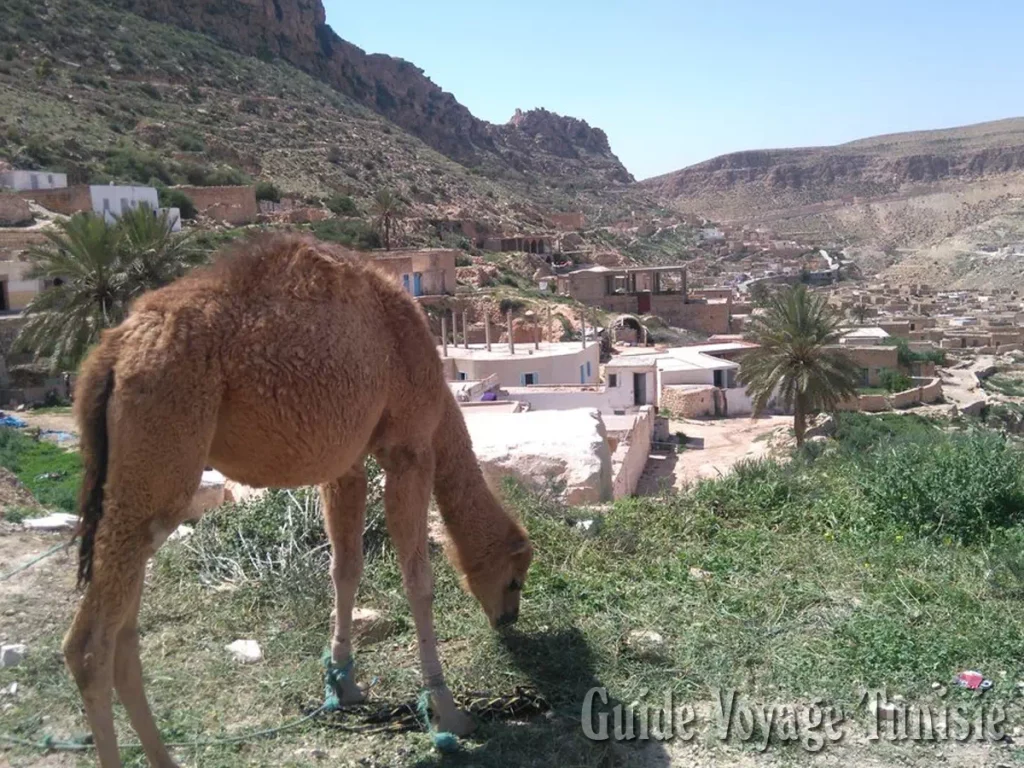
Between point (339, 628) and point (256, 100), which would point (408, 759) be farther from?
point (256, 100)

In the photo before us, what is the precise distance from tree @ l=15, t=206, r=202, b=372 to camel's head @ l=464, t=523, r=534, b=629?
13601mm

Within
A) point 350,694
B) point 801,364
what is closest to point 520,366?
point 801,364

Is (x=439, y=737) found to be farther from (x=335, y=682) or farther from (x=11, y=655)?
(x=11, y=655)

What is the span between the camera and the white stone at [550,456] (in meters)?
9.84

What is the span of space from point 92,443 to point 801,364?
24467 millimetres

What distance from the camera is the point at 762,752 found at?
3891 mm

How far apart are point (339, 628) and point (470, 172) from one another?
96099 millimetres

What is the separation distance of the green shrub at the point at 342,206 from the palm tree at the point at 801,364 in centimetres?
3641

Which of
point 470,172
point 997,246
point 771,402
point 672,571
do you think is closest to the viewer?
point 672,571

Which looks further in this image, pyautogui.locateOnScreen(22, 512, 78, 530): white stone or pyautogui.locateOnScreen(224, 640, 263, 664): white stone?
pyautogui.locateOnScreen(22, 512, 78, 530): white stone

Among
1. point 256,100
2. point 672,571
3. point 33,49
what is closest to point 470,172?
point 256,100

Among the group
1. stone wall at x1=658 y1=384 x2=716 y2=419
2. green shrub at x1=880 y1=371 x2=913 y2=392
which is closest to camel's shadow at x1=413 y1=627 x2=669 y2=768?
stone wall at x1=658 y1=384 x2=716 y2=419

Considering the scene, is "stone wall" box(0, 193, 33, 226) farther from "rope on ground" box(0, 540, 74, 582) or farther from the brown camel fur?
the brown camel fur

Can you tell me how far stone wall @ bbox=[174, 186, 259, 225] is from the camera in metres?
48.0
